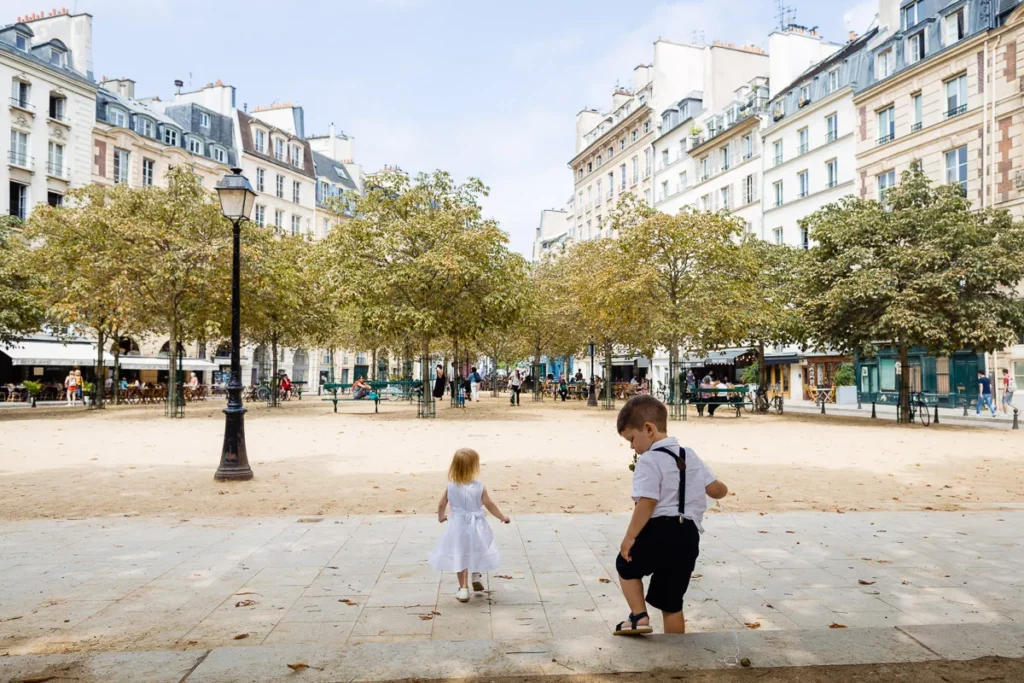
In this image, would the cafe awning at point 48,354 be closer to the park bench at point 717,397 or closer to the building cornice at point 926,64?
the park bench at point 717,397

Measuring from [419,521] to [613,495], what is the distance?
271 centimetres

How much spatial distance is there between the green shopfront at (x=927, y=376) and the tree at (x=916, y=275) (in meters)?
5.71

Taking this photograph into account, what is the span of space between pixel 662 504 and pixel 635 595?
536 millimetres

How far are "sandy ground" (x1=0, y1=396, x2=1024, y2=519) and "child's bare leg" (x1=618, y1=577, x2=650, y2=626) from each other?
4.21 metres

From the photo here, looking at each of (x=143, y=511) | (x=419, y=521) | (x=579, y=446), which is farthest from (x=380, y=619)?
(x=579, y=446)

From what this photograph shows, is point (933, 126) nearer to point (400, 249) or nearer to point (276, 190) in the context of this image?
point (400, 249)

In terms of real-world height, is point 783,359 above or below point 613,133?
below

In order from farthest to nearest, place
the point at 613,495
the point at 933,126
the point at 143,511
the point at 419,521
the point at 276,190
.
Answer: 1. the point at 276,190
2. the point at 933,126
3. the point at 613,495
4. the point at 143,511
5. the point at 419,521

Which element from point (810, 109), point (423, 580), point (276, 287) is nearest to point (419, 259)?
point (276, 287)

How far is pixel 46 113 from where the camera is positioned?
133 ft

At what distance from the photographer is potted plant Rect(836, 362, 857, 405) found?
37.4 meters

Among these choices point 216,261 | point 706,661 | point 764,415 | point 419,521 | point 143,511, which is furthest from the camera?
point 764,415

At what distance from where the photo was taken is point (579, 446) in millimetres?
15281

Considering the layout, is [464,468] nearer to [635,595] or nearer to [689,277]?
[635,595]
